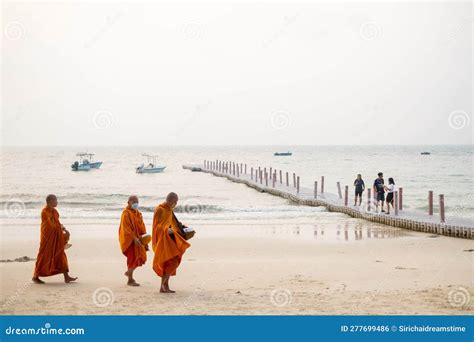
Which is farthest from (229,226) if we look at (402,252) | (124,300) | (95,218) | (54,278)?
(124,300)

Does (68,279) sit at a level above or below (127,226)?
below

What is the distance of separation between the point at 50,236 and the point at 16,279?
4.49ft

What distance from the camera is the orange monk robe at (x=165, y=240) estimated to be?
8664 mm

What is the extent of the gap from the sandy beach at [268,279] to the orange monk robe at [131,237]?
1.62 feet

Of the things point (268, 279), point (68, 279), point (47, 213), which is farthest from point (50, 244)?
point (268, 279)

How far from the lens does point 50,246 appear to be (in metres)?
9.27

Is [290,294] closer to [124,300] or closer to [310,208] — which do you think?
[124,300]

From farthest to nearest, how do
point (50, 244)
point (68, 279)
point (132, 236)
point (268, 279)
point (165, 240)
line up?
1. point (268, 279)
2. point (68, 279)
3. point (50, 244)
4. point (132, 236)
5. point (165, 240)

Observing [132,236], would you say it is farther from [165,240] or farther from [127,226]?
[165,240]

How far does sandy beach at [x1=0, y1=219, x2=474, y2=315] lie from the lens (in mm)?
7977

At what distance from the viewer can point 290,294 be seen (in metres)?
8.88

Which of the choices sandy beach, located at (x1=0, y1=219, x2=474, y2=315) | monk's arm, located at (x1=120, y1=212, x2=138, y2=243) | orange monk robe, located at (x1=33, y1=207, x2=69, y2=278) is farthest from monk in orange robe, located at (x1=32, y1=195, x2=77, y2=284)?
monk's arm, located at (x1=120, y1=212, x2=138, y2=243)

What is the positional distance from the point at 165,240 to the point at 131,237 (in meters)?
0.75

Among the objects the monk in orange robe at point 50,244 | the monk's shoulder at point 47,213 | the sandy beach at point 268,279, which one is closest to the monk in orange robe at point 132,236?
the sandy beach at point 268,279
